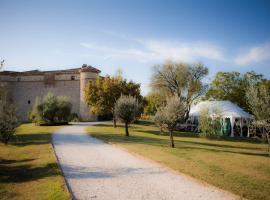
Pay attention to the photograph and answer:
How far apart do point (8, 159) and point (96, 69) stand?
35622mm

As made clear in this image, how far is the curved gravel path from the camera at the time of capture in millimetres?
7473

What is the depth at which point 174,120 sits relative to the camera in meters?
18.1

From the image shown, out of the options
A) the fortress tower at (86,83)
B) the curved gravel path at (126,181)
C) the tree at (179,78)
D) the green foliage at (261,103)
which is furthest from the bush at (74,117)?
the green foliage at (261,103)

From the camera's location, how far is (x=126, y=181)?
8867mm

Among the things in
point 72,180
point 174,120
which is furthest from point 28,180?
point 174,120

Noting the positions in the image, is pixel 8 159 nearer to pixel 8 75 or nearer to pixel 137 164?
pixel 137 164

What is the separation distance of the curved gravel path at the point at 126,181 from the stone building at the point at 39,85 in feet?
129

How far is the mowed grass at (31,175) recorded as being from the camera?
752 cm

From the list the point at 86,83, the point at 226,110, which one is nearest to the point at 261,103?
the point at 226,110

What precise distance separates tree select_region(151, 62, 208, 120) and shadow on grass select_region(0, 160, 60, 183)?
32737 millimetres

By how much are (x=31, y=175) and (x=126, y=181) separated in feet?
13.0

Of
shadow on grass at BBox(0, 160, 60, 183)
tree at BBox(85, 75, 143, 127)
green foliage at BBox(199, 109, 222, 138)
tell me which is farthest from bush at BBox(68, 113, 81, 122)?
shadow on grass at BBox(0, 160, 60, 183)

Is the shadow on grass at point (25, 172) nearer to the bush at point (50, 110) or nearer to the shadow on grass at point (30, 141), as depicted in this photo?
the shadow on grass at point (30, 141)

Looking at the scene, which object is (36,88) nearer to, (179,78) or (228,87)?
(179,78)
